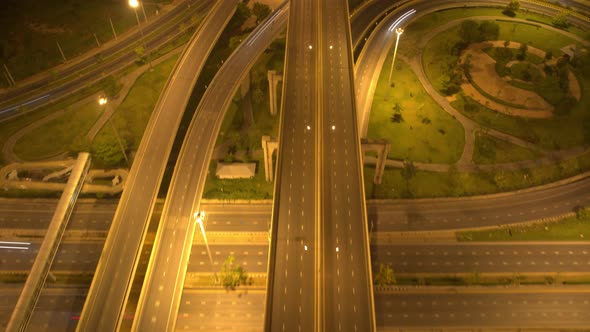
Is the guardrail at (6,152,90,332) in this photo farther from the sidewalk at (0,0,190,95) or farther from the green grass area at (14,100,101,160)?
the sidewalk at (0,0,190,95)

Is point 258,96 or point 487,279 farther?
point 258,96

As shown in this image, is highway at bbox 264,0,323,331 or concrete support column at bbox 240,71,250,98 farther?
concrete support column at bbox 240,71,250,98

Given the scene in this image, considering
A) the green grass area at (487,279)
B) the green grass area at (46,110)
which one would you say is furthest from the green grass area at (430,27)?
the green grass area at (46,110)

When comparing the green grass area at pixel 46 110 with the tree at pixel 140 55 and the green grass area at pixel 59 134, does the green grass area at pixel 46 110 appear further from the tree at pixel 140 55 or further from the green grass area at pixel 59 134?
the tree at pixel 140 55

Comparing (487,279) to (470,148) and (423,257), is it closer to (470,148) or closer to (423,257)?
(423,257)

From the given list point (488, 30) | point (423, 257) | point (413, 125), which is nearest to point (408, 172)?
point (413, 125)

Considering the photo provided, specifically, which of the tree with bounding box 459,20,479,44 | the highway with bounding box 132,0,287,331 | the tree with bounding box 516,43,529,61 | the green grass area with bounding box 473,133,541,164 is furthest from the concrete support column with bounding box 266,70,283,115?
the tree with bounding box 516,43,529,61
